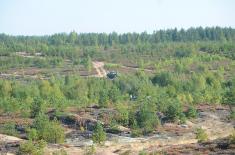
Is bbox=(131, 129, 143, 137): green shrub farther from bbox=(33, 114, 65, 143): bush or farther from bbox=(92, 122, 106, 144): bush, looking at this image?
bbox=(33, 114, 65, 143): bush

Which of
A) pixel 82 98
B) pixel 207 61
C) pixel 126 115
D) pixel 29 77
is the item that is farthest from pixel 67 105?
pixel 207 61

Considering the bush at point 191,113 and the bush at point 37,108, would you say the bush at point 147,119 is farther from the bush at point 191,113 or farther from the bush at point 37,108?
the bush at point 37,108

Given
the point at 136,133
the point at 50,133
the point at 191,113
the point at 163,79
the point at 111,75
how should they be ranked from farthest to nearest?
the point at 111,75, the point at 163,79, the point at 191,113, the point at 136,133, the point at 50,133

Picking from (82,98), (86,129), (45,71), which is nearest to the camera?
(86,129)

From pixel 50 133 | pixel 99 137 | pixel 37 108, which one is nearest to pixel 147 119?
pixel 99 137

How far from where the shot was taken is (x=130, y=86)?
128000 mm

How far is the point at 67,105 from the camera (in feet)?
319

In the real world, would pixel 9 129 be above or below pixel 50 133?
below

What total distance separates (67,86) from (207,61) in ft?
221

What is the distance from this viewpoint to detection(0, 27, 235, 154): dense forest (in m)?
78.9

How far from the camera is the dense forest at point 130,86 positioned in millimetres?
78875

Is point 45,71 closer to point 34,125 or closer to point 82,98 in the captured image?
point 82,98

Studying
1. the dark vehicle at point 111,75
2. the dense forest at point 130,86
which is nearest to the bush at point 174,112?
the dense forest at point 130,86

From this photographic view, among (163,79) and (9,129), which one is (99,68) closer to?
(163,79)
